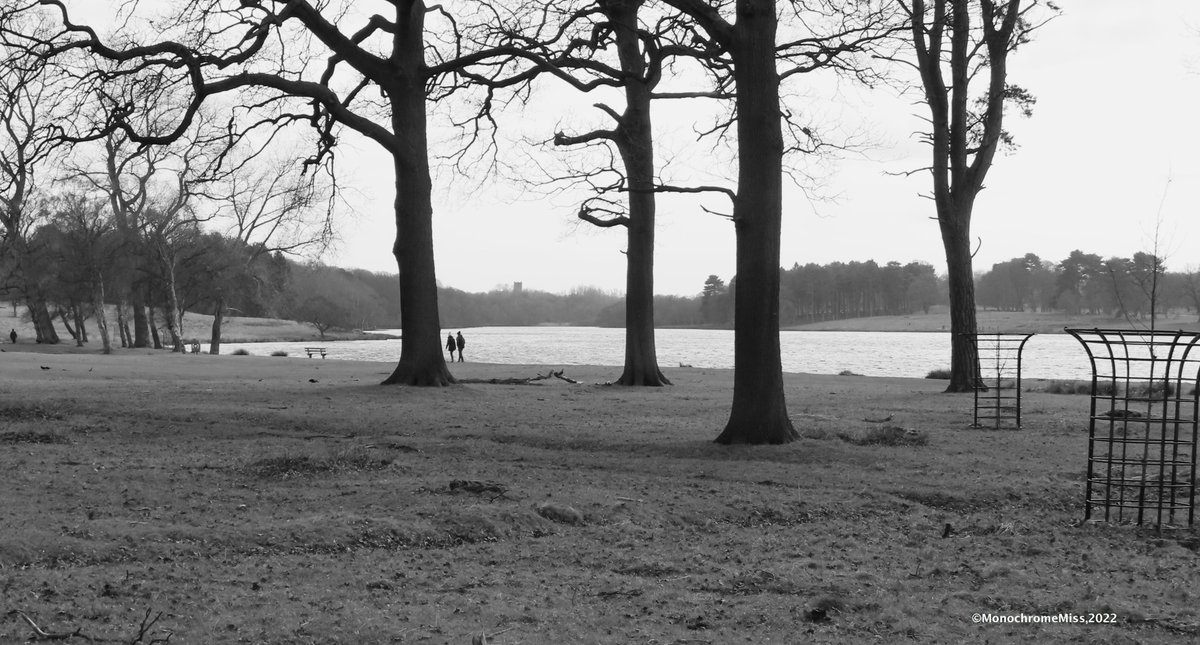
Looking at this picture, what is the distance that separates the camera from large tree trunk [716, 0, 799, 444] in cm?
1360

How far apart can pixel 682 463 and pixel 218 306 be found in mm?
53722

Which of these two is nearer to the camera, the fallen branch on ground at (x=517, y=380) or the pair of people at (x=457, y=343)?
the fallen branch on ground at (x=517, y=380)

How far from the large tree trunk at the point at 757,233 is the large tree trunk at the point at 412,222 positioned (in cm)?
1106

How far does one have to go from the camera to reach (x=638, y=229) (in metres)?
26.5

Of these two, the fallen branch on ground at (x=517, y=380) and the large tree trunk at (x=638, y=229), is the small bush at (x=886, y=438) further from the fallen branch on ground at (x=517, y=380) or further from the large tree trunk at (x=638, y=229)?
the fallen branch on ground at (x=517, y=380)

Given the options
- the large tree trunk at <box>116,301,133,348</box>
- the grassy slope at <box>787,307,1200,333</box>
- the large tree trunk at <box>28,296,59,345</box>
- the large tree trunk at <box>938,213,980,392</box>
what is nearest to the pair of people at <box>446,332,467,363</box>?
the large tree trunk at <box>116,301,133,348</box>

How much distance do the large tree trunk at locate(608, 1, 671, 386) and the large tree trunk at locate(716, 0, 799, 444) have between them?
11.7 metres

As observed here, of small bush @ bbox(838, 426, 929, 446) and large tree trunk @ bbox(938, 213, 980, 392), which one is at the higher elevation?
large tree trunk @ bbox(938, 213, 980, 392)

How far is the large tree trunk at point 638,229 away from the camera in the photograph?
26.0 m

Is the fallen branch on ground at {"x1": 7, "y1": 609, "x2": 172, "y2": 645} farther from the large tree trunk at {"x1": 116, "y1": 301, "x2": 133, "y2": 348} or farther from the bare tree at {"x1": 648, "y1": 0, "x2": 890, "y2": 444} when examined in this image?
the large tree trunk at {"x1": 116, "y1": 301, "x2": 133, "y2": 348}

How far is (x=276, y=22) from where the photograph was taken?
22406 millimetres

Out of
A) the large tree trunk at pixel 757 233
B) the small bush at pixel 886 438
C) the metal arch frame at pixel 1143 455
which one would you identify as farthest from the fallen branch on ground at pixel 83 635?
the small bush at pixel 886 438

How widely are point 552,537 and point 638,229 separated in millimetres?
18787

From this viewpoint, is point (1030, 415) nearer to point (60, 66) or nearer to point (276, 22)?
point (276, 22)
